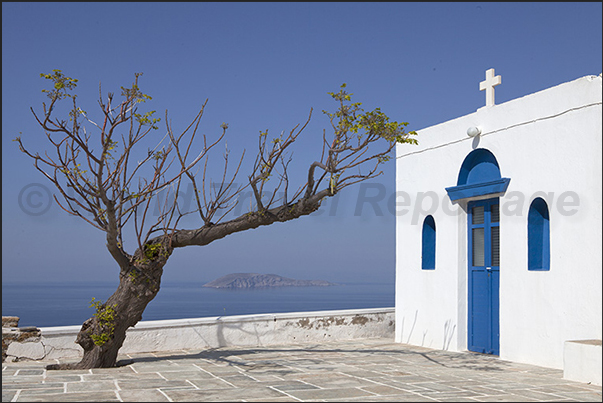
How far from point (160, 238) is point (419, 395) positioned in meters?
3.93

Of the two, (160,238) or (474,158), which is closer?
(160,238)

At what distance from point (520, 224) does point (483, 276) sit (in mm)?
1219

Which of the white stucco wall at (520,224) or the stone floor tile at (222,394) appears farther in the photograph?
the white stucco wall at (520,224)

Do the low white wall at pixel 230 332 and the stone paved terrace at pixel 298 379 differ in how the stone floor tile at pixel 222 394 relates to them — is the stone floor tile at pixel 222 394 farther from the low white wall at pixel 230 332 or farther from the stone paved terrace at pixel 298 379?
the low white wall at pixel 230 332

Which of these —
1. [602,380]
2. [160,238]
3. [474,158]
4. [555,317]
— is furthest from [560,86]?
[160,238]

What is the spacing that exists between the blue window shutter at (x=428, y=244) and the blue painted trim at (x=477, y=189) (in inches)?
33.5

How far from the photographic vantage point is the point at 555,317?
Answer: 26.6 feet

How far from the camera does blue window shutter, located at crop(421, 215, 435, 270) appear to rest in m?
10.7

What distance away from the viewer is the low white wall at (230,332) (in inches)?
348

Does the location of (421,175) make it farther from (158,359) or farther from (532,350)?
(158,359)

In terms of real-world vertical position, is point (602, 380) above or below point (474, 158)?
below

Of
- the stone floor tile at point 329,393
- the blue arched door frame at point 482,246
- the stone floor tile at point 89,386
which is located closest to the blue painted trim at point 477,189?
the blue arched door frame at point 482,246

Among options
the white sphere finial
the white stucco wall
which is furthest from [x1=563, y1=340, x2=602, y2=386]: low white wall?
the white sphere finial

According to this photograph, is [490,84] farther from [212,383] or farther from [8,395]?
[8,395]
